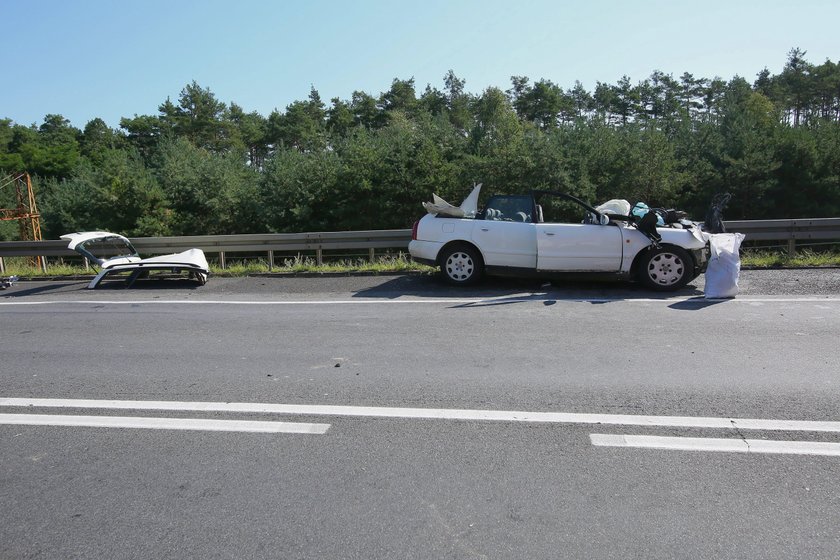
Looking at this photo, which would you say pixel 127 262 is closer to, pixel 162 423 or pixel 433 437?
pixel 162 423

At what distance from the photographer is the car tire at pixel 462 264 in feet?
33.4

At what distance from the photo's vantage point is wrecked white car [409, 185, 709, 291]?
9.33 meters

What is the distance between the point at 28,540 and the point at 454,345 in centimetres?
428

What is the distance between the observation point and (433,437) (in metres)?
4.27

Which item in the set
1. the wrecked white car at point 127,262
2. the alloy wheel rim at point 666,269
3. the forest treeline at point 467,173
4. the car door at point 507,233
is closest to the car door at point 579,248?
the car door at point 507,233

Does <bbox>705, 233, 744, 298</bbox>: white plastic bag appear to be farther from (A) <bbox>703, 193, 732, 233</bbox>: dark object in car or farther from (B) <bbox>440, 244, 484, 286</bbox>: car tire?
(B) <bbox>440, 244, 484, 286</bbox>: car tire

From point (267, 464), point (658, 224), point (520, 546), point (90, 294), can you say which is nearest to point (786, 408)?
point (520, 546)

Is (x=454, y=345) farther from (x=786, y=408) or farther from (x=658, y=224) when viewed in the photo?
(x=658, y=224)

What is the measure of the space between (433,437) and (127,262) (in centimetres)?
915

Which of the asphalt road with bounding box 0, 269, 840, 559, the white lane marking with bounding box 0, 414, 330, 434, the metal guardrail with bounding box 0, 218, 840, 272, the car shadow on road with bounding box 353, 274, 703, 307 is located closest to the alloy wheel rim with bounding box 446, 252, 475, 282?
the car shadow on road with bounding box 353, 274, 703, 307

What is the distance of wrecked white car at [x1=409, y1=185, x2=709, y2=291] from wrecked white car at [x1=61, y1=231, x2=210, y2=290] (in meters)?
4.07

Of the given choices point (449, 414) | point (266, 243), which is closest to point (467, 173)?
point (266, 243)

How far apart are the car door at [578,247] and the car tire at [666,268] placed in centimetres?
43

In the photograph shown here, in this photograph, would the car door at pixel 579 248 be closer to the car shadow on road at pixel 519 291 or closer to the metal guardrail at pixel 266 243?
the car shadow on road at pixel 519 291
